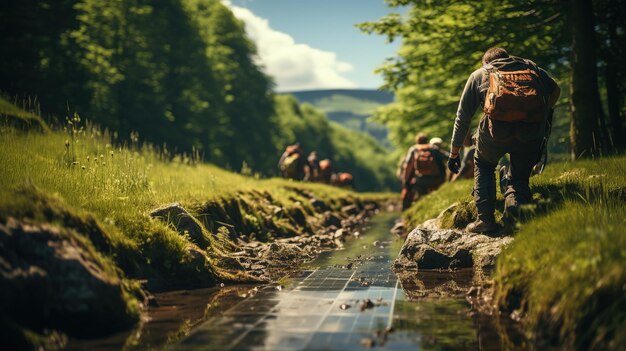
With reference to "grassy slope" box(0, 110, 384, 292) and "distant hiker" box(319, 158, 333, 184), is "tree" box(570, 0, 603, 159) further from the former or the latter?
"distant hiker" box(319, 158, 333, 184)

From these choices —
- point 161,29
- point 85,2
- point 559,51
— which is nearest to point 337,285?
point 559,51

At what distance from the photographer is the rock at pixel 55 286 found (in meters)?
4.87

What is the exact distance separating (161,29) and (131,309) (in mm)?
34209

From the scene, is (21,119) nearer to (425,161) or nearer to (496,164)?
(496,164)

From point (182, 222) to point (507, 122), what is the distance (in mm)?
4333

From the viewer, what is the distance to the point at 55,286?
5125 mm

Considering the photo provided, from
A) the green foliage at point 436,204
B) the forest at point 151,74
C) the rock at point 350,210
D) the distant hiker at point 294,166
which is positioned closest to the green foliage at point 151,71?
the forest at point 151,74

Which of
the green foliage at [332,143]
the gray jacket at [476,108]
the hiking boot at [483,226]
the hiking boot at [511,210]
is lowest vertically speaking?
the green foliage at [332,143]

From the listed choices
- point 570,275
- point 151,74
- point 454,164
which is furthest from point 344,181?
point 570,275

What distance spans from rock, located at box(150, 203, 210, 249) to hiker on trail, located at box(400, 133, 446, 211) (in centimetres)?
974

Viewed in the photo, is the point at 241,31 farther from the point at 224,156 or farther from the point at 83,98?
the point at 83,98

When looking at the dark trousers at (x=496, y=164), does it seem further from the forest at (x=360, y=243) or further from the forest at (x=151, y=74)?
the forest at (x=151, y=74)

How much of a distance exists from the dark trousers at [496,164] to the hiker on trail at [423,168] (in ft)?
29.0

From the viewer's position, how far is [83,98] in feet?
92.8
